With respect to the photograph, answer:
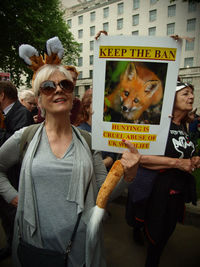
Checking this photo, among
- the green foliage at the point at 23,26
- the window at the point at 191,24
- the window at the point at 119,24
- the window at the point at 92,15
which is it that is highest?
the window at the point at 92,15

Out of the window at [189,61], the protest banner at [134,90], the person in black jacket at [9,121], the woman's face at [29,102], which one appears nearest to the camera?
the protest banner at [134,90]

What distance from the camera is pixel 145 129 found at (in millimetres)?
1081

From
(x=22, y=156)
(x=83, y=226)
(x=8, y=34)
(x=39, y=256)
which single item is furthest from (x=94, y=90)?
(x=8, y=34)

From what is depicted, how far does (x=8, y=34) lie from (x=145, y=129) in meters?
14.0

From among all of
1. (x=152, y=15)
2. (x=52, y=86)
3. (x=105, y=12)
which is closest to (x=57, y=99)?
(x=52, y=86)

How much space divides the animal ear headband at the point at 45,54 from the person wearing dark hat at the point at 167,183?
1.17 metres

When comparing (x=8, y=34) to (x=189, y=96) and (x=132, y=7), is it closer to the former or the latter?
(x=189, y=96)

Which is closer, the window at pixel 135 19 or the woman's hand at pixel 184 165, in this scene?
the woman's hand at pixel 184 165

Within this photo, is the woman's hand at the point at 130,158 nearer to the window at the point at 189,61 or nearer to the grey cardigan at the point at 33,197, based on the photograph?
the grey cardigan at the point at 33,197

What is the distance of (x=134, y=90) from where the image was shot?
1.06m

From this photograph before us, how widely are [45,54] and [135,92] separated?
27.0 inches

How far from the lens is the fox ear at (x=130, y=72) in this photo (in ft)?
3.32

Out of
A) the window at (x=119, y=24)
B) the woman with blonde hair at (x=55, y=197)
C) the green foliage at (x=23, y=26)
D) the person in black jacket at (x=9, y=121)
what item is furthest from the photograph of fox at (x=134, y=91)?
the window at (x=119, y=24)

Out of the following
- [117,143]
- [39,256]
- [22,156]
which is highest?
[117,143]
